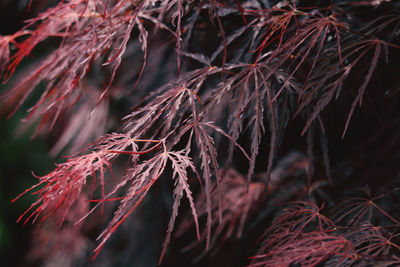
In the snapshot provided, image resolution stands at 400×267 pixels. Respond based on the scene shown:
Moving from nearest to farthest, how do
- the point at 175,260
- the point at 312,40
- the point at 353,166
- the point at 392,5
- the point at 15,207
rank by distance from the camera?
the point at 312,40 → the point at 392,5 → the point at 353,166 → the point at 175,260 → the point at 15,207

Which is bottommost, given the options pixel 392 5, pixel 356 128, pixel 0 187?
pixel 356 128

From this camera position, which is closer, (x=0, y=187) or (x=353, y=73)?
(x=353, y=73)

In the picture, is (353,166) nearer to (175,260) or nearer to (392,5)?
(392,5)

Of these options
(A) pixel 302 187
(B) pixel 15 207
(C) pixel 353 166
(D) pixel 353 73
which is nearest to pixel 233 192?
(A) pixel 302 187

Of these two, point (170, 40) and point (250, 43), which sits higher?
point (170, 40)

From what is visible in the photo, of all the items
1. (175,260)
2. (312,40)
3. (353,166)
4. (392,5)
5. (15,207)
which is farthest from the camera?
(15,207)

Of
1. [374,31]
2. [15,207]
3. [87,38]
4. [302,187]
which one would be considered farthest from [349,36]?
[15,207]
